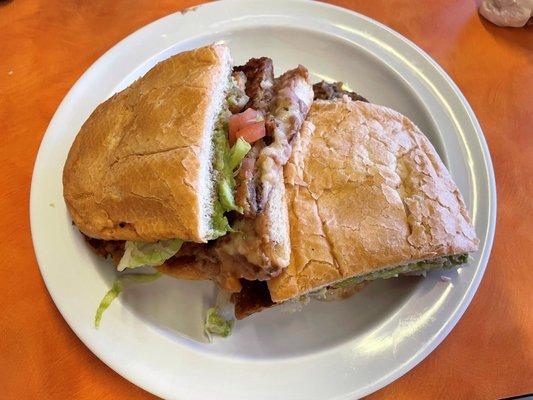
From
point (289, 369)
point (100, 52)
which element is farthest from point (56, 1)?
point (289, 369)

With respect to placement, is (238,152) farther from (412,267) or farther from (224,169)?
(412,267)

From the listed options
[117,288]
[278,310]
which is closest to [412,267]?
[278,310]

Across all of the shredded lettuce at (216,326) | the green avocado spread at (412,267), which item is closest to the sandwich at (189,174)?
the shredded lettuce at (216,326)

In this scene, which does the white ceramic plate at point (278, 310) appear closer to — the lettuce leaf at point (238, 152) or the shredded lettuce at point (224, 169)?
the shredded lettuce at point (224, 169)

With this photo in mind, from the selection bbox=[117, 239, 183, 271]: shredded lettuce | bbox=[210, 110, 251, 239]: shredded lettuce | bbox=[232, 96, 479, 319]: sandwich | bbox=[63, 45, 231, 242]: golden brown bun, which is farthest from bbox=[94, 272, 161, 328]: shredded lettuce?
bbox=[210, 110, 251, 239]: shredded lettuce

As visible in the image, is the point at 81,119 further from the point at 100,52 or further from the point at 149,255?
the point at 149,255
